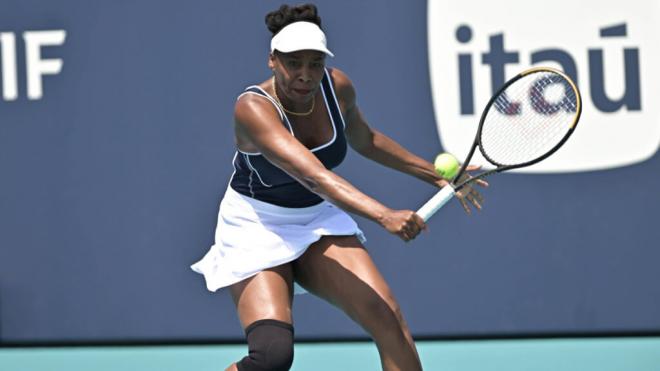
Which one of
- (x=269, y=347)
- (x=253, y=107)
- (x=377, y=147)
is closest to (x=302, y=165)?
(x=253, y=107)

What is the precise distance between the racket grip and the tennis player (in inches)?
8.0

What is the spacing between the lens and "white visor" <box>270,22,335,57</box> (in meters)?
3.34

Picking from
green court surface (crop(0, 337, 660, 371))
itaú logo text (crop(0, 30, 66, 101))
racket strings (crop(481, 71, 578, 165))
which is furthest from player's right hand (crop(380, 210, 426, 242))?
itaú logo text (crop(0, 30, 66, 101))

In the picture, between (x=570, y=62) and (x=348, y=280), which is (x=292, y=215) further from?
(x=570, y=62)

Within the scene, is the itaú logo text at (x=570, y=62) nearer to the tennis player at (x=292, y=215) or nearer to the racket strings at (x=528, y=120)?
the racket strings at (x=528, y=120)

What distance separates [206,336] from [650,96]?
6.36ft

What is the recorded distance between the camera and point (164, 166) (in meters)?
5.10

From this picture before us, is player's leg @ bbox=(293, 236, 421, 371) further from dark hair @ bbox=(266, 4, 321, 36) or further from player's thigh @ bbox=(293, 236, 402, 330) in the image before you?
dark hair @ bbox=(266, 4, 321, 36)

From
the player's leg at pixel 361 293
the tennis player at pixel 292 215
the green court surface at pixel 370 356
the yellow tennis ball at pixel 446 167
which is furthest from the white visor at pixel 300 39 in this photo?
the green court surface at pixel 370 356

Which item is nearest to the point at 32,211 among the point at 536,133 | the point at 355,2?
the point at 355,2

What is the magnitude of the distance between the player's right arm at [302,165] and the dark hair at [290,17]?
0.68 feet

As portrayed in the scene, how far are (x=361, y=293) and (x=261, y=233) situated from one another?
345mm

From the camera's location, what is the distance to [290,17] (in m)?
3.47

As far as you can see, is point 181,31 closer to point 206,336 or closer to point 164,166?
point 164,166
